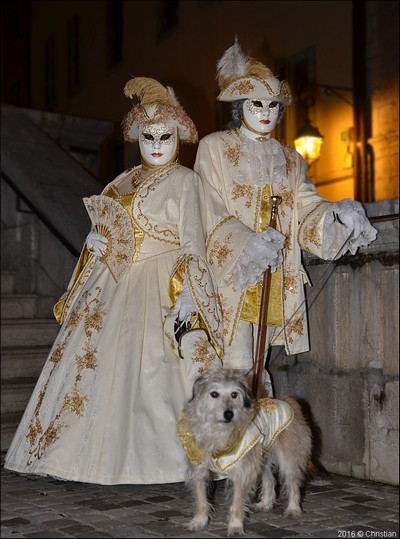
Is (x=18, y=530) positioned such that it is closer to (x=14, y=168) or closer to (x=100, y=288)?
(x=100, y=288)

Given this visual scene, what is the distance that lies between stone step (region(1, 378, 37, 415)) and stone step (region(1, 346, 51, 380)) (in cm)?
20

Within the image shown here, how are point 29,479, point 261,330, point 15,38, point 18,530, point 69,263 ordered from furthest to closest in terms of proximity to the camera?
point 15,38 < point 69,263 < point 29,479 < point 261,330 < point 18,530

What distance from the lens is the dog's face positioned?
3961mm

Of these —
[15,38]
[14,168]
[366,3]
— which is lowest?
[14,168]

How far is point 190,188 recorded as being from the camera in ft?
16.2

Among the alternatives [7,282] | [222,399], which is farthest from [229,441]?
[7,282]

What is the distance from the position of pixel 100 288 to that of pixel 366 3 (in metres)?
9.49

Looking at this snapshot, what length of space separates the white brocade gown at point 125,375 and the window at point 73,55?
1736cm

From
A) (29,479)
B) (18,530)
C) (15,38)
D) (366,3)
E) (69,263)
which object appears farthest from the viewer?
(15,38)

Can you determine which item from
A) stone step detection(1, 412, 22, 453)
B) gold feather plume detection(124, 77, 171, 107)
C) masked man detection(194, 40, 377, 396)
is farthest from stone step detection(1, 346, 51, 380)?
gold feather plume detection(124, 77, 171, 107)

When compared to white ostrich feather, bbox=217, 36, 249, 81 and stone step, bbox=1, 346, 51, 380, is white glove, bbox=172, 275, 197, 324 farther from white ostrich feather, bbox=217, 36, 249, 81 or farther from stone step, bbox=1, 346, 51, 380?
stone step, bbox=1, 346, 51, 380

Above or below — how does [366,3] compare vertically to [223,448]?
above

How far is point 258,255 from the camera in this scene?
15.0 feet

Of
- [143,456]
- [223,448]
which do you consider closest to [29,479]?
[143,456]
